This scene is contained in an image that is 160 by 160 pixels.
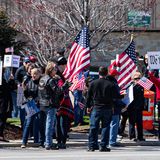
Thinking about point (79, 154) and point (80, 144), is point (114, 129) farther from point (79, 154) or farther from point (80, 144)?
point (79, 154)

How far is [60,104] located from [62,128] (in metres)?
0.58

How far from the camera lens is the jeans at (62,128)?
1545cm

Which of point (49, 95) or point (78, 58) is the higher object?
point (78, 58)

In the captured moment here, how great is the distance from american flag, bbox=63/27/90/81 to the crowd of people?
0.75 feet

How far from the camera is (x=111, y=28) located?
23453 millimetres

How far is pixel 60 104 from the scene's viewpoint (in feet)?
50.4

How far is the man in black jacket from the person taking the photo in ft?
48.5

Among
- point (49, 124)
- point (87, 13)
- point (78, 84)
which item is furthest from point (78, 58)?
point (87, 13)

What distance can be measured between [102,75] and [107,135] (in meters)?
1.33

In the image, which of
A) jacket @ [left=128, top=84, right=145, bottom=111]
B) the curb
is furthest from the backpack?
jacket @ [left=128, top=84, right=145, bottom=111]

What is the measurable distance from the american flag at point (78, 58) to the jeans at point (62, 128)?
1.57 m

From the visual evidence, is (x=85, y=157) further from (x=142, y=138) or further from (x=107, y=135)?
(x=142, y=138)

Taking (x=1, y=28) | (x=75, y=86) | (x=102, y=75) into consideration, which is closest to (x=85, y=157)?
(x=102, y=75)

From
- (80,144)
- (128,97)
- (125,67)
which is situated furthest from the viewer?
(125,67)
